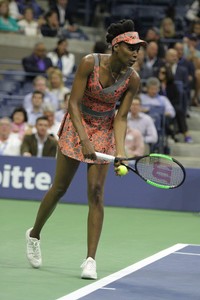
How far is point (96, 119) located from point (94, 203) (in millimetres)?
658

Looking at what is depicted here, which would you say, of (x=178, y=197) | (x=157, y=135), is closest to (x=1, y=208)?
(x=178, y=197)

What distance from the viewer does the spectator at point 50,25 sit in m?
18.3

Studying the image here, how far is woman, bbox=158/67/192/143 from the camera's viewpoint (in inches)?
615

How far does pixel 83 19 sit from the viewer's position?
2019 cm

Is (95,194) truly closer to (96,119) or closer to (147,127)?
(96,119)

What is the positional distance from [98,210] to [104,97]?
0.87m

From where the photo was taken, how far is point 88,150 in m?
7.81

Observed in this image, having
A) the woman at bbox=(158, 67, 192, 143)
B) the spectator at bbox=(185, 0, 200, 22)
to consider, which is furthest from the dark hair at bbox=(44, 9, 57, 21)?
the woman at bbox=(158, 67, 192, 143)

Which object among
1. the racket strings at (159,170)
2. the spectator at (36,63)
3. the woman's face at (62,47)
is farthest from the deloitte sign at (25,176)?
the racket strings at (159,170)

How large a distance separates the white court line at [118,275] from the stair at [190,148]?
16.5 ft

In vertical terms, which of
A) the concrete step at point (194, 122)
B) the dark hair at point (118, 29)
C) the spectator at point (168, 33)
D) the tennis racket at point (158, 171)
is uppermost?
the dark hair at point (118, 29)

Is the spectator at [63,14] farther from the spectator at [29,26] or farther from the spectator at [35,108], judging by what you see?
the spectator at [35,108]

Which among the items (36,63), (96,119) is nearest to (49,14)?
(36,63)

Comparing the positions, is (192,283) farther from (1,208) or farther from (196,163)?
(196,163)
